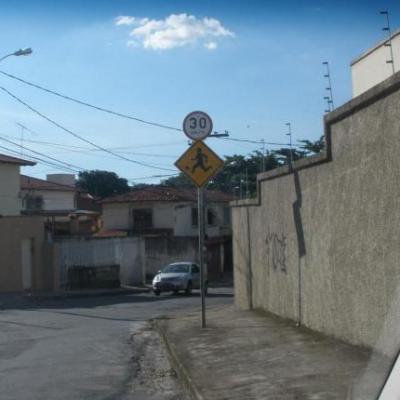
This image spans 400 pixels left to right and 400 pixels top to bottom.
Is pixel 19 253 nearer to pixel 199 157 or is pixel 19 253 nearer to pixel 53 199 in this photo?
pixel 199 157

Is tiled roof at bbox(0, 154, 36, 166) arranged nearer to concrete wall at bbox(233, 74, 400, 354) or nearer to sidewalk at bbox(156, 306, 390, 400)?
concrete wall at bbox(233, 74, 400, 354)

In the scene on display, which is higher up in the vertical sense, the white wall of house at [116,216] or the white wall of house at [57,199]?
the white wall of house at [57,199]

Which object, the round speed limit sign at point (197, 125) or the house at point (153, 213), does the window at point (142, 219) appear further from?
the round speed limit sign at point (197, 125)

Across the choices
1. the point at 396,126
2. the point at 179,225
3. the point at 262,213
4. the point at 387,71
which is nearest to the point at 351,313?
the point at 396,126

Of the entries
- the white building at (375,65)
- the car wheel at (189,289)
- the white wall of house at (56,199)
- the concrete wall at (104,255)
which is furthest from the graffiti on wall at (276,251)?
the white wall of house at (56,199)

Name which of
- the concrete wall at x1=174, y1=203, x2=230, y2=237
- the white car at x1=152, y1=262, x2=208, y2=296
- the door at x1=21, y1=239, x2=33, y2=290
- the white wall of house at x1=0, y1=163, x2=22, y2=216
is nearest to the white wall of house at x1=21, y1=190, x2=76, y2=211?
the concrete wall at x1=174, y1=203, x2=230, y2=237

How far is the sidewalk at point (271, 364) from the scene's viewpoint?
297 inches

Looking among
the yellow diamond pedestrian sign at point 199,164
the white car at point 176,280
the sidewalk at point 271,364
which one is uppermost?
the yellow diamond pedestrian sign at point 199,164

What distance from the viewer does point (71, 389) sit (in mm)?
9078

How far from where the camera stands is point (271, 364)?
9.27 meters

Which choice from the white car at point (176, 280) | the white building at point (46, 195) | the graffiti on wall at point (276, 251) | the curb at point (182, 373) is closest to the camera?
the curb at point (182, 373)

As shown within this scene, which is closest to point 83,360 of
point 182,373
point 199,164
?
point 182,373

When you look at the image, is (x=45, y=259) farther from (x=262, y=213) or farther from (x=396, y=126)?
(x=396, y=126)

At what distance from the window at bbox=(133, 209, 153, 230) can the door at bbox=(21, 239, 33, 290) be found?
21834 millimetres
